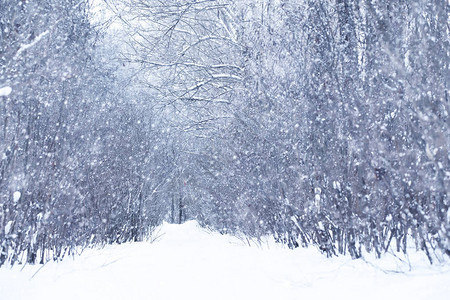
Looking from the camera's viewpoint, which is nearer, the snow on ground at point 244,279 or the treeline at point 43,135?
the snow on ground at point 244,279

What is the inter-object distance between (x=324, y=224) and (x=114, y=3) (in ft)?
21.3

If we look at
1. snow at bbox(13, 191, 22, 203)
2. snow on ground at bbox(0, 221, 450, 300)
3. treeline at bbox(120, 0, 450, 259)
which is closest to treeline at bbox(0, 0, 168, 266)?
snow at bbox(13, 191, 22, 203)

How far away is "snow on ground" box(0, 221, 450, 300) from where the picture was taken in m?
3.04

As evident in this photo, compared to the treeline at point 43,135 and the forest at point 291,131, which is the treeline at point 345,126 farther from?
the treeline at point 43,135

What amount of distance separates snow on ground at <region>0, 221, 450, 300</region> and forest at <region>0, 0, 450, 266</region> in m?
0.30

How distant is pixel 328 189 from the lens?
4.73 meters

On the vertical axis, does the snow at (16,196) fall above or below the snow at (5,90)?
below

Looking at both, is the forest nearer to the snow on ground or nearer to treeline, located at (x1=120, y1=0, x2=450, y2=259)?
treeline, located at (x1=120, y1=0, x2=450, y2=259)

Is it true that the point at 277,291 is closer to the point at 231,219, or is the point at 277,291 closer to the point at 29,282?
the point at 29,282

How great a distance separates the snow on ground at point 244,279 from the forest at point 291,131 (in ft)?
0.98

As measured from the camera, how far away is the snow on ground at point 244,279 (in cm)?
304

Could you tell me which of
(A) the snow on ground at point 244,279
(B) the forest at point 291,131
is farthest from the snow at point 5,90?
(A) the snow on ground at point 244,279

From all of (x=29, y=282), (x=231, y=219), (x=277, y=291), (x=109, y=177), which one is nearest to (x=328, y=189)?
(x=277, y=291)

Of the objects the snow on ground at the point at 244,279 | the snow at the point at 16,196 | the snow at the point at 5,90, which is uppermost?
the snow at the point at 5,90
